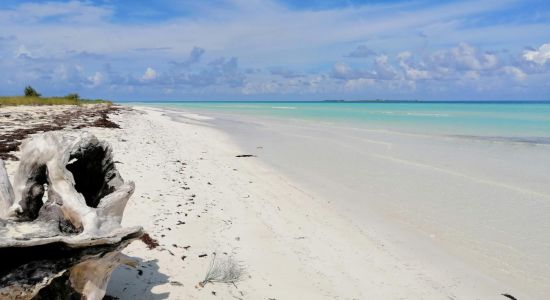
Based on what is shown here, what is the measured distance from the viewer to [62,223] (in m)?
3.39

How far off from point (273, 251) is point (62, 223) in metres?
2.71

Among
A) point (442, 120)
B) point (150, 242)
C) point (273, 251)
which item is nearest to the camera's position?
point (150, 242)

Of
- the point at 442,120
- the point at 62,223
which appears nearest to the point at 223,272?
the point at 62,223

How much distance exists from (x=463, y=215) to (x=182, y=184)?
5199mm

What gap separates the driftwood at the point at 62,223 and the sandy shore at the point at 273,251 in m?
0.86

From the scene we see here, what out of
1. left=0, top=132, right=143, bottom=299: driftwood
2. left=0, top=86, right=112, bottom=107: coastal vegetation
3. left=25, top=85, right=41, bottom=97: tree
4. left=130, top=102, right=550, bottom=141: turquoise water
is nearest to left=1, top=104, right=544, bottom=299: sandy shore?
left=0, top=132, right=143, bottom=299: driftwood

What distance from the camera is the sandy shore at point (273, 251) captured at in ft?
14.3

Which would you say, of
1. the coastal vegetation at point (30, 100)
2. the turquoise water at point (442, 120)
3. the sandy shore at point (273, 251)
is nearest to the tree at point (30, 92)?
the coastal vegetation at point (30, 100)

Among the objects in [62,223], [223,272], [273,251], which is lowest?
[273,251]

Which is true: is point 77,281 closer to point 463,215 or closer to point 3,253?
point 3,253

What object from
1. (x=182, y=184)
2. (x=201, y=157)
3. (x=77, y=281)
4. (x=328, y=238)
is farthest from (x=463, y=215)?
(x=201, y=157)

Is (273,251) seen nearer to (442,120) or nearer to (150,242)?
(150,242)

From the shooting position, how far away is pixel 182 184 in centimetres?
849

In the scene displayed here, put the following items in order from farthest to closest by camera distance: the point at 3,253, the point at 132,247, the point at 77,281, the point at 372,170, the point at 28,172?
the point at 372,170
the point at 132,247
the point at 28,172
the point at 77,281
the point at 3,253
